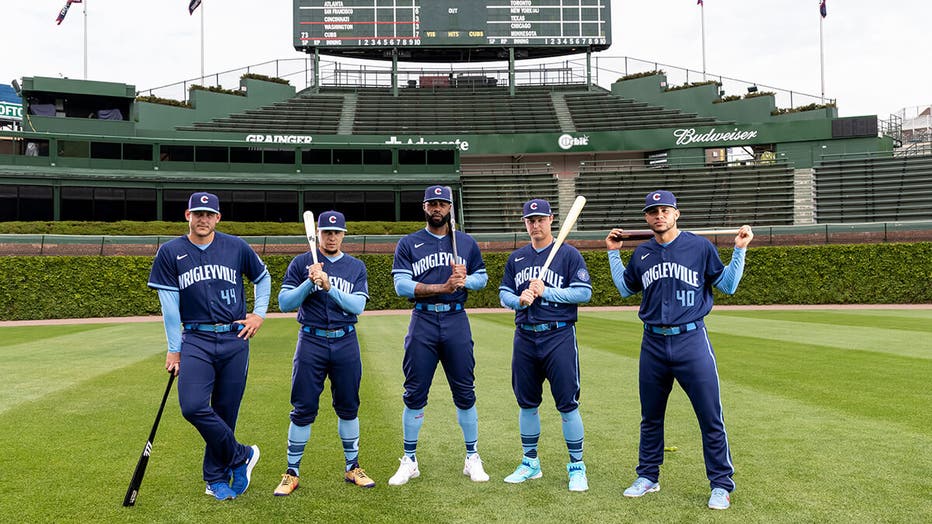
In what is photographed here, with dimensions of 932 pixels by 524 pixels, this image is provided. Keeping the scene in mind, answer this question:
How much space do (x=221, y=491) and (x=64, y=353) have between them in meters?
10.4

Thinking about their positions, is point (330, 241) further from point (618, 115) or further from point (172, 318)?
point (618, 115)

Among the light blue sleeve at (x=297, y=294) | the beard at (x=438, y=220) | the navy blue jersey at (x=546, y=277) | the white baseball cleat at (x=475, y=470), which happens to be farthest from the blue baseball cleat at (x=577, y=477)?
the light blue sleeve at (x=297, y=294)

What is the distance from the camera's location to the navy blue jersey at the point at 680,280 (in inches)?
195

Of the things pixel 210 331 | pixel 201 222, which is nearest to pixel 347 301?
pixel 210 331

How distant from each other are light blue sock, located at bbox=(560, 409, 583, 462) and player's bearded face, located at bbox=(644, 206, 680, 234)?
5.47 ft

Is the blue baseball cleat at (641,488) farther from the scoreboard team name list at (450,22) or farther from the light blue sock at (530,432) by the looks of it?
the scoreboard team name list at (450,22)

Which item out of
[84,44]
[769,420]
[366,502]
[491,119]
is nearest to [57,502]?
[366,502]

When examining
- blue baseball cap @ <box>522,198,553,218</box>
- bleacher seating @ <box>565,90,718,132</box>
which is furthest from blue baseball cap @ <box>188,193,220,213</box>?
bleacher seating @ <box>565,90,718,132</box>

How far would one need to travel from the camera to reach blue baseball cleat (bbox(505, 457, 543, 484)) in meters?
5.30

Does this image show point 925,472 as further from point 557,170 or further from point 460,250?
point 557,170

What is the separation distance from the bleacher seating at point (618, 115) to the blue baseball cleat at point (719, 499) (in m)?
41.7

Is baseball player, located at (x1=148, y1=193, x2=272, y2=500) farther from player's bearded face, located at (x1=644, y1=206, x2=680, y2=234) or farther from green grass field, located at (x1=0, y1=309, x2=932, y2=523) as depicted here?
player's bearded face, located at (x1=644, y1=206, x2=680, y2=234)

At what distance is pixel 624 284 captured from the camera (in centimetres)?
541

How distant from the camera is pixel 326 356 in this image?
5.27m
